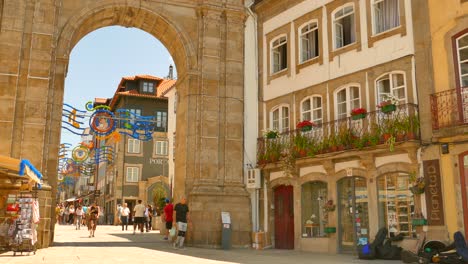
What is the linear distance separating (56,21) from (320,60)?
957 cm

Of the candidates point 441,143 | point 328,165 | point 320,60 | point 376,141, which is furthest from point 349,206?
point 320,60

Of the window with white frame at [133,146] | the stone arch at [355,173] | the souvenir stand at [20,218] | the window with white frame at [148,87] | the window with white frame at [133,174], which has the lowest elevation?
the souvenir stand at [20,218]

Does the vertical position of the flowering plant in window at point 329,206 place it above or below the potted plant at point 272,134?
below

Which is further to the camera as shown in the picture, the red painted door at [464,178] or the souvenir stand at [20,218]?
the souvenir stand at [20,218]

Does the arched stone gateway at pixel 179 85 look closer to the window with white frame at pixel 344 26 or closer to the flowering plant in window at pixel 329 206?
the flowering plant in window at pixel 329 206

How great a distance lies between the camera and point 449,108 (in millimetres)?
13859

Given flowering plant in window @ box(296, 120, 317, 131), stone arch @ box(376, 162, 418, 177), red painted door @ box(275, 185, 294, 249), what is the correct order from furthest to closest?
1. red painted door @ box(275, 185, 294, 249)
2. flowering plant in window @ box(296, 120, 317, 131)
3. stone arch @ box(376, 162, 418, 177)

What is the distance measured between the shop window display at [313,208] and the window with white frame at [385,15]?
555cm

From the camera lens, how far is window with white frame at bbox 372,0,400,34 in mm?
16109

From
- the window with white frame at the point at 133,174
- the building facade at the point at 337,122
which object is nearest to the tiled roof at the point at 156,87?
the window with white frame at the point at 133,174

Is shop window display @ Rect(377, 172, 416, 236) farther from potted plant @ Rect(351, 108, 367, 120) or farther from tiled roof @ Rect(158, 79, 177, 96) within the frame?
tiled roof @ Rect(158, 79, 177, 96)

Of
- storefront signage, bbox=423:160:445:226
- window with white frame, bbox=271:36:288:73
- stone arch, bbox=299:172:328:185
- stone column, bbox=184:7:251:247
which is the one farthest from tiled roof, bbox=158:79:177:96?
storefront signage, bbox=423:160:445:226

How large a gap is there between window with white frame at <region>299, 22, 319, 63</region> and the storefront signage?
6.76 m

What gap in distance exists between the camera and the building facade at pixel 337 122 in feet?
49.8
